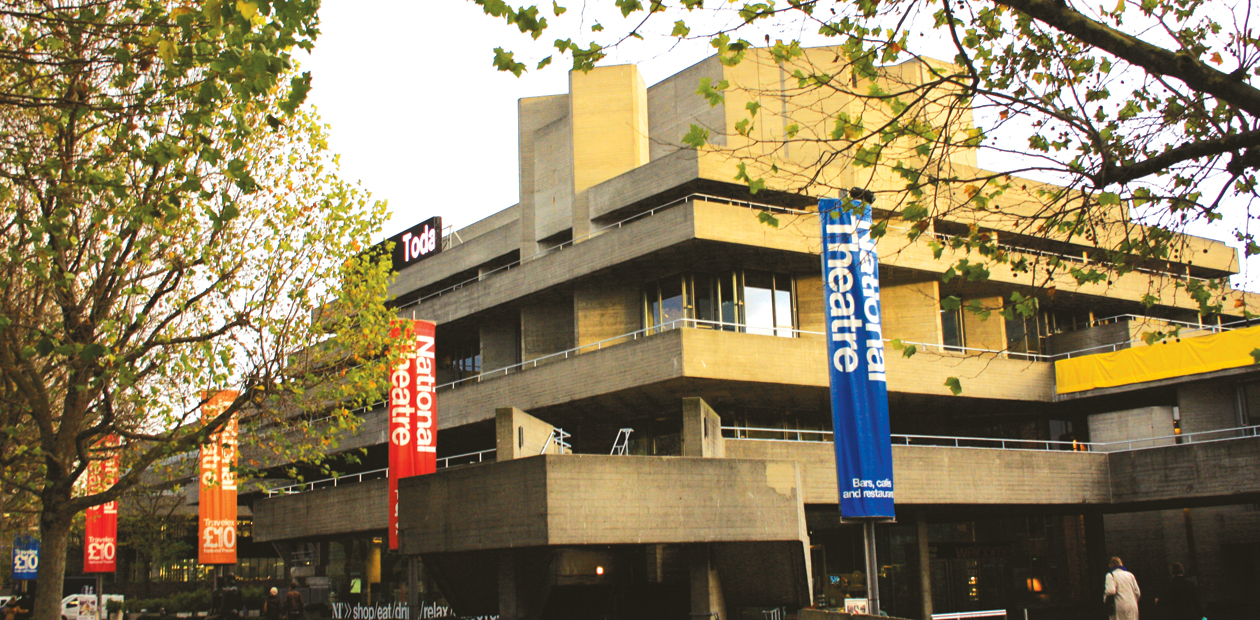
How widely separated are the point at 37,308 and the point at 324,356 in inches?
193

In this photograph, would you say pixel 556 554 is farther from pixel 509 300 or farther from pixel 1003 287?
pixel 1003 287

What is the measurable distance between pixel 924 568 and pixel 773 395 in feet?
20.4

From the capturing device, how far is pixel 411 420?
2428 centimetres

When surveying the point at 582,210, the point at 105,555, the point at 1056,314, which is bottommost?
the point at 105,555

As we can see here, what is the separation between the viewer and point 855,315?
19.4m

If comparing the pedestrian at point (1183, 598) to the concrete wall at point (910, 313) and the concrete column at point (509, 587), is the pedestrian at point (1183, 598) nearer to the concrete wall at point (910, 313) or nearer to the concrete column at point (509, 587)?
the concrete column at point (509, 587)

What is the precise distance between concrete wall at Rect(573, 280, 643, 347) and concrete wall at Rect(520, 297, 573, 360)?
2.16 m

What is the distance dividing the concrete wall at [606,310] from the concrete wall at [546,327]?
2158 millimetres

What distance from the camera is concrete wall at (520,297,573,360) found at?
1353 inches

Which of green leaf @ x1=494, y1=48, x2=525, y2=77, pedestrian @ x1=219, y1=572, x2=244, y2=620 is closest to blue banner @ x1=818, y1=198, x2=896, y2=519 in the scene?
green leaf @ x1=494, y1=48, x2=525, y2=77

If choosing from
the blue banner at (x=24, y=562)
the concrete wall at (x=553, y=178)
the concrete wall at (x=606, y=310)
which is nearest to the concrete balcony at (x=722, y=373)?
the concrete wall at (x=606, y=310)

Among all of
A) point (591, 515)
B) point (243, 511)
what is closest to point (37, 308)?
point (591, 515)

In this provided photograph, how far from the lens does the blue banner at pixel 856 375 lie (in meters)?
18.0

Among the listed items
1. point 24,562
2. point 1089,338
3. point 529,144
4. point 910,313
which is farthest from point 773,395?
point 24,562
